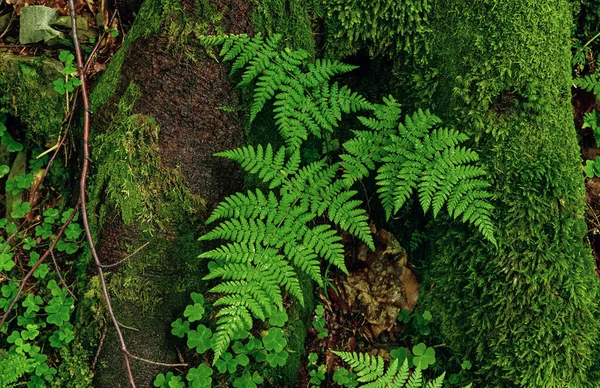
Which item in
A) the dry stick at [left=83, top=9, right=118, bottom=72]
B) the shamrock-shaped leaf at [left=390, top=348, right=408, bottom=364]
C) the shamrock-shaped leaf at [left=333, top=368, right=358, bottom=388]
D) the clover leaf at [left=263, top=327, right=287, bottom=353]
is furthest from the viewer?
the dry stick at [left=83, top=9, right=118, bottom=72]

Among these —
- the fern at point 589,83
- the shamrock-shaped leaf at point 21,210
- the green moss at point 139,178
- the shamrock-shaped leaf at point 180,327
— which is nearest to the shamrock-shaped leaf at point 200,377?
the shamrock-shaped leaf at point 180,327

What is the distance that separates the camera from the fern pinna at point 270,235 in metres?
2.96

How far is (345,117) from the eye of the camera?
383 cm

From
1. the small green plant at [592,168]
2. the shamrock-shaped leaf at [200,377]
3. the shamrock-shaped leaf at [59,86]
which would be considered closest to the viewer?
the shamrock-shaped leaf at [200,377]

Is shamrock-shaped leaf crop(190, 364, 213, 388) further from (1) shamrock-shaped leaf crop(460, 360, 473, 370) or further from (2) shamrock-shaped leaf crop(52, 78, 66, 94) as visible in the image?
(2) shamrock-shaped leaf crop(52, 78, 66, 94)

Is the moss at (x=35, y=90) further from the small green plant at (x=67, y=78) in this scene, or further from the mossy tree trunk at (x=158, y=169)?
the mossy tree trunk at (x=158, y=169)

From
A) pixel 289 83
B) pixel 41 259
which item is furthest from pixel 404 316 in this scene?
pixel 41 259

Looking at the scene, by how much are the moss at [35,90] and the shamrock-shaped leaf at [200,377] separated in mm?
1975

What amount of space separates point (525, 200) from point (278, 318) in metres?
1.70

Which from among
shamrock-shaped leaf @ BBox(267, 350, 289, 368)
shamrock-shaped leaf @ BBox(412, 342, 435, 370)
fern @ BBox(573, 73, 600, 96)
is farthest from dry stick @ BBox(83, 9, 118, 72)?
fern @ BBox(573, 73, 600, 96)

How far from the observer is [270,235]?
10.4ft

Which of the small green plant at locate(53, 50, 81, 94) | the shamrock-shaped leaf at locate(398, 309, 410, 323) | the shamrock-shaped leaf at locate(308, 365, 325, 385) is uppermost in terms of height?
the small green plant at locate(53, 50, 81, 94)

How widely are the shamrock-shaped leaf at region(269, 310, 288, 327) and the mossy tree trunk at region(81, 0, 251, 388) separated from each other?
60cm

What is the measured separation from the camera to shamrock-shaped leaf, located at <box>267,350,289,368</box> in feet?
10.7
